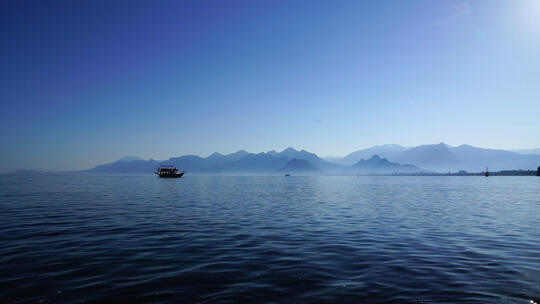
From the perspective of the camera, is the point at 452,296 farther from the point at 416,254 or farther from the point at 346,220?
the point at 346,220

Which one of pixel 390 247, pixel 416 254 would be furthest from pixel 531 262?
pixel 390 247

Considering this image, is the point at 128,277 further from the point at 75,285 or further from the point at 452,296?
the point at 452,296

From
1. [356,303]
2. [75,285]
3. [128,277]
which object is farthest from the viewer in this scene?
[128,277]

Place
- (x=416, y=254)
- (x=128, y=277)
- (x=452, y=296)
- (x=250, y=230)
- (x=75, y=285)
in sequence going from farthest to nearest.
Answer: (x=250, y=230) < (x=416, y=254) < (x=128, y=277) < (x=75, y=285) < (x=452, y=296)

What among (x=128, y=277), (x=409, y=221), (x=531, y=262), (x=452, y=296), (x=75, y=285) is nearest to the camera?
(x=452, y=296)

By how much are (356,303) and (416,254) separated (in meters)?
7.88

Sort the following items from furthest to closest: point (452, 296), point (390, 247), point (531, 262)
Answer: point (390, 247), point (531, 262), point (452, 296)

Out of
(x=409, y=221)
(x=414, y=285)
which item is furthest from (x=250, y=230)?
(x=409, y=221)

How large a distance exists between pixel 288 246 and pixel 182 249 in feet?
19.8

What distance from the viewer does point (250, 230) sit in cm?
2098

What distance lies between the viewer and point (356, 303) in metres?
8.30

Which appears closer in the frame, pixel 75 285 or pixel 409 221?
pixel 75 285

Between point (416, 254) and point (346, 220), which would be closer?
point (416, 254)

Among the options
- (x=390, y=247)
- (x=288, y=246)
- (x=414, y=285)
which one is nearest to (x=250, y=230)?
(x=288, y=246)
